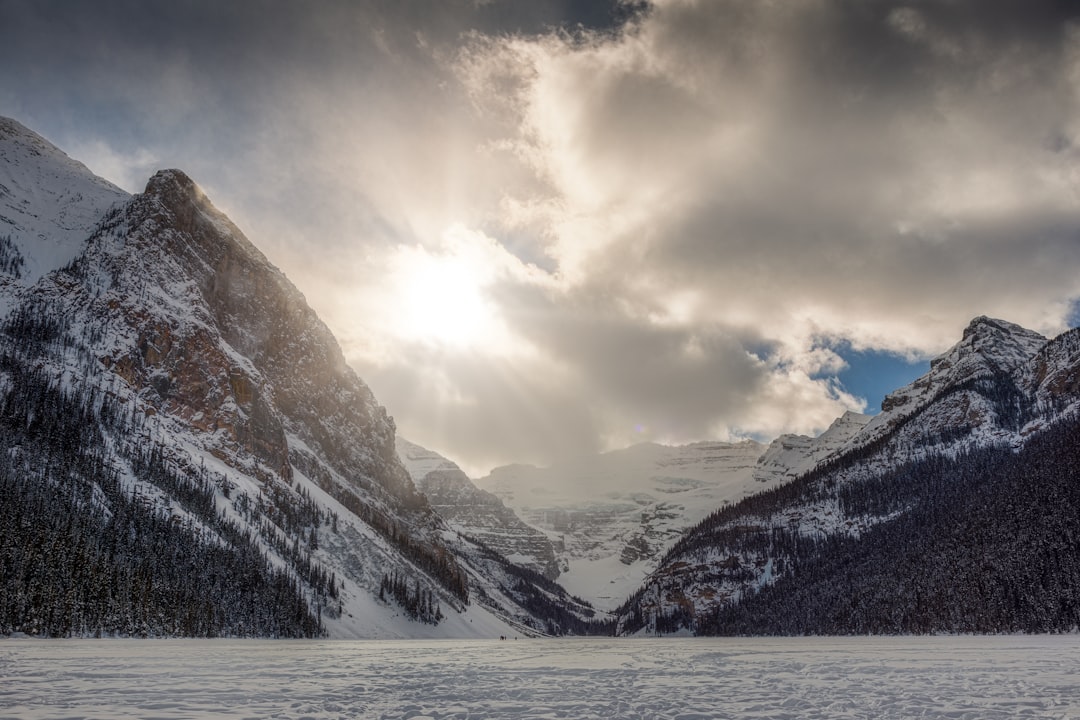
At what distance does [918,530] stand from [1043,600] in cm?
7036

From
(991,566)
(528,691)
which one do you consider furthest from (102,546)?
(991,566)

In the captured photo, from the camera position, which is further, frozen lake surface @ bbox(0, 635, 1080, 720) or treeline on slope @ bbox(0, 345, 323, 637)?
treeline on slope @ bbox(0, 345, 323, 637)

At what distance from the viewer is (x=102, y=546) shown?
377 feet

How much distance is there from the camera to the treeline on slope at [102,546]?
94.2 metres

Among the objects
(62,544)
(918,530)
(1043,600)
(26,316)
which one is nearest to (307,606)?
(62,544)

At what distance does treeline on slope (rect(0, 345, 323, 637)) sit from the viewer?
9425 centimetres

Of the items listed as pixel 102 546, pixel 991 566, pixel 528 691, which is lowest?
pixel 528 691

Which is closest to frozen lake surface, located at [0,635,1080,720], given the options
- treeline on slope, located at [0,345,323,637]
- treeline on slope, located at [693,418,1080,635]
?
treeline on slope, located at [0,345,323,637]

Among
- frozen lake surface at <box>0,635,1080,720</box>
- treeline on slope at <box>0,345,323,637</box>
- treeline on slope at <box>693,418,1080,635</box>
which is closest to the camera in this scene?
frozen lake surface at <box>0,635,1080,720</box>

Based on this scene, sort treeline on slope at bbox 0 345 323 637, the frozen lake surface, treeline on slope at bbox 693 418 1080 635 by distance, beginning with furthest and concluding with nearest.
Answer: treeline on slope at bbox 693 418 1080 635 < treeline on slope at bbox 0 345 323 637 < the frozen lake surface

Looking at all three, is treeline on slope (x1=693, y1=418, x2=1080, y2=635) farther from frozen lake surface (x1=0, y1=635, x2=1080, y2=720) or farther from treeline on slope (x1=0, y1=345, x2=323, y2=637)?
treeline on slope (x1=0, y1=345, x2=323, y2=637)

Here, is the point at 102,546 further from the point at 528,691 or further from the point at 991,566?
the point at 991,566

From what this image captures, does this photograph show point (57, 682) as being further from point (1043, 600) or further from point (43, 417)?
point (1043, 600)

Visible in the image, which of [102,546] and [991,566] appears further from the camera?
[991,566]
